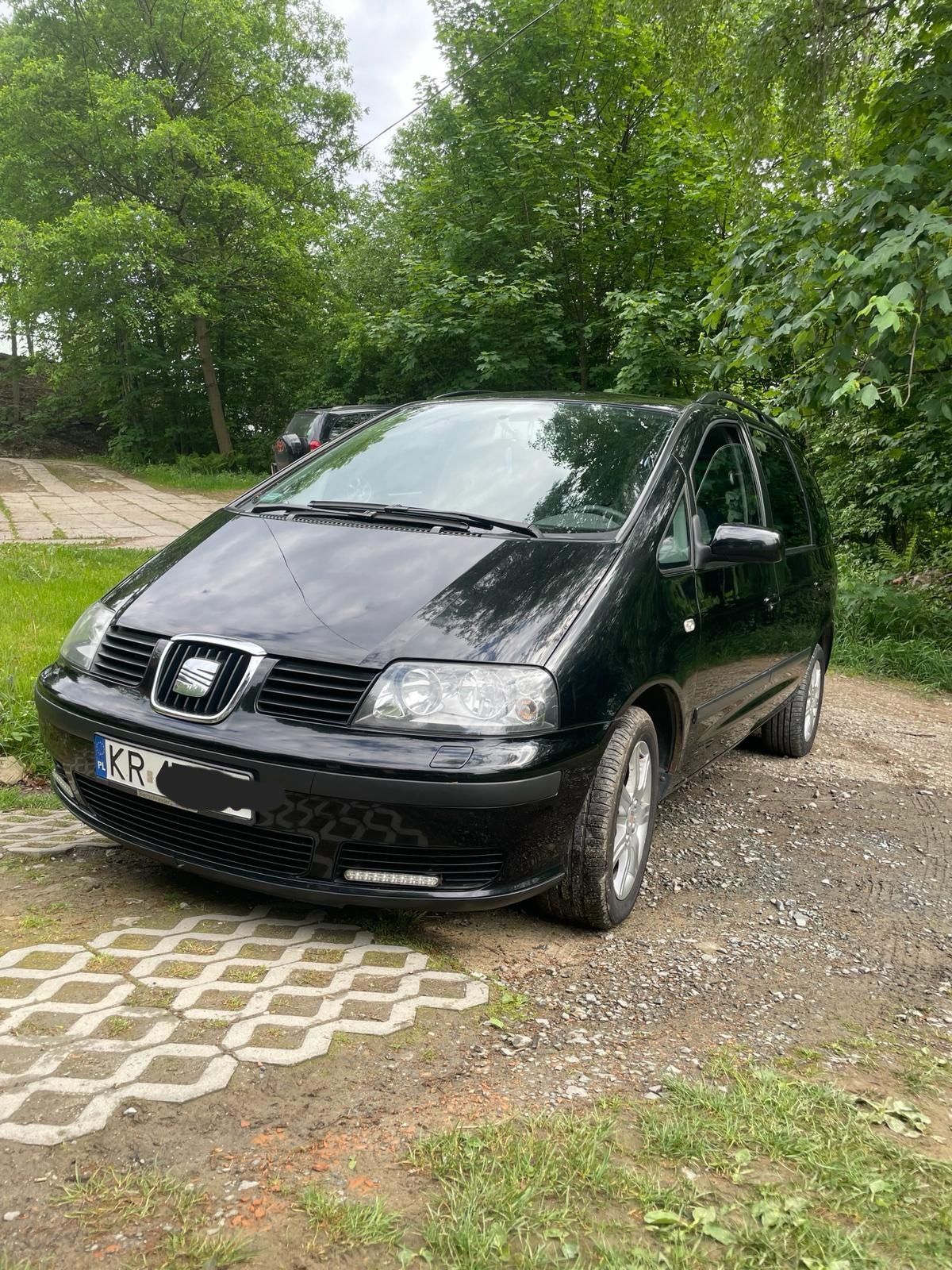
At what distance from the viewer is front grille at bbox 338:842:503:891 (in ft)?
8.49

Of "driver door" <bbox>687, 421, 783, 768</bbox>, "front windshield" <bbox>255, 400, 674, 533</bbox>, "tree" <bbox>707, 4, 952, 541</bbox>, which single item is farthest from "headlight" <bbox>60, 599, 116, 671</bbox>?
"tree" <bbox>707, 4, 952, 541</bbox>

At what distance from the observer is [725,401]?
4547 mm

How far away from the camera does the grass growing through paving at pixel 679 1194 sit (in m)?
1.73

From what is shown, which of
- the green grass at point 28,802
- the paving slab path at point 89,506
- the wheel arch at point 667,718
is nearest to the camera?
the wheel arch at point 667,718

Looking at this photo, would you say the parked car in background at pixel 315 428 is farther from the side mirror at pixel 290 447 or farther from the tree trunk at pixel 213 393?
the tree trunk at pixel 213 393

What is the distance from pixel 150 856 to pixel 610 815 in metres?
1.33

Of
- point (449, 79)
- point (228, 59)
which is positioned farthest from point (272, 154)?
point (449, 79)

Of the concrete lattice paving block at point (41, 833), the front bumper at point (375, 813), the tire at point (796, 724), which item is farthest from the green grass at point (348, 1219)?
the tire at point (796, 724)

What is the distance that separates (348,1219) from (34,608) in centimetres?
518

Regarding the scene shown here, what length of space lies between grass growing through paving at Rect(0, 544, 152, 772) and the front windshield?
64.7 inches

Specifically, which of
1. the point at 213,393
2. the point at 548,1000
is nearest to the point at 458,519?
the point at 548,1000

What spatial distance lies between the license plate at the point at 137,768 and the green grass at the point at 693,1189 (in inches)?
41.3

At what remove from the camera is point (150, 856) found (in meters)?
2.86

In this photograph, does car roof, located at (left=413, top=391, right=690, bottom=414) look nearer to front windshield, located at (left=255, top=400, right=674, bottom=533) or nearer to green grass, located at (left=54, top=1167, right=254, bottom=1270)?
front windshield, located at (left=255, top=400, right=674, bottom=533)
